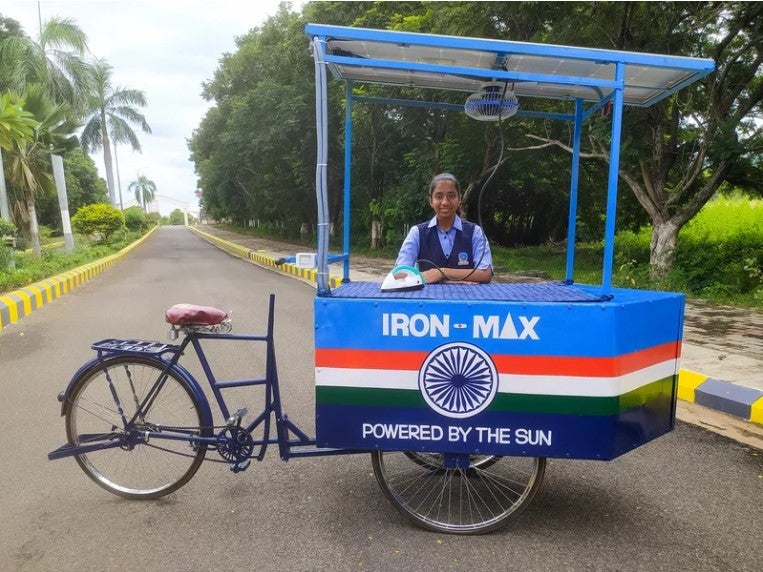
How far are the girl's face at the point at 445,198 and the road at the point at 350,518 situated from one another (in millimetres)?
1520

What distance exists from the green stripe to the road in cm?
63

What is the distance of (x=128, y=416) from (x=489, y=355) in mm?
1815

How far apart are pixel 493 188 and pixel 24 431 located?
1694cm

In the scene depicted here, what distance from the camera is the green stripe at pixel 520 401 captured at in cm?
225

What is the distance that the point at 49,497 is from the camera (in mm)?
2793

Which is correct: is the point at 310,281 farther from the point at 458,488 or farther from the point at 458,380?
the point at 458,380

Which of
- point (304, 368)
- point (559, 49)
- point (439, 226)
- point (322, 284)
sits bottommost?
point (304, 368)

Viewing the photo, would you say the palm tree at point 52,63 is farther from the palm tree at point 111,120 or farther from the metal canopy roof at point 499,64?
the metal canopy roof at point 499,64

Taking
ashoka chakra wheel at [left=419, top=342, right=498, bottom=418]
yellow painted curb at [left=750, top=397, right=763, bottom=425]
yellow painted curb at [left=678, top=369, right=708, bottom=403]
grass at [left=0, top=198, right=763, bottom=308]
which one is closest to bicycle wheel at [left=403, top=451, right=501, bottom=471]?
ashoka chakra wheel at [left=419, top=342, right=498, bottom=418]

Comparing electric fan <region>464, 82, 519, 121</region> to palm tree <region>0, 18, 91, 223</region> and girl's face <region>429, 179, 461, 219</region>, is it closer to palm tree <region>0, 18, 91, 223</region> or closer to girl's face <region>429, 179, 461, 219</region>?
girl's face <region>429, 179, 461, 219</region>

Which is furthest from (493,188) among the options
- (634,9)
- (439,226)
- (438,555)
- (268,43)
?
(438,555)

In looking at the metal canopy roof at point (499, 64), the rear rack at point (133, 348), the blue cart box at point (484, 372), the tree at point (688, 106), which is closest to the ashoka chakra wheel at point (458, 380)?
the blue cart box at point (484, 372)

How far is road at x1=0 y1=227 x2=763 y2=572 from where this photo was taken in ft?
7.54

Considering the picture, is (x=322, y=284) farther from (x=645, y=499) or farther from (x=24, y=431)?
(x=24, y=431)
